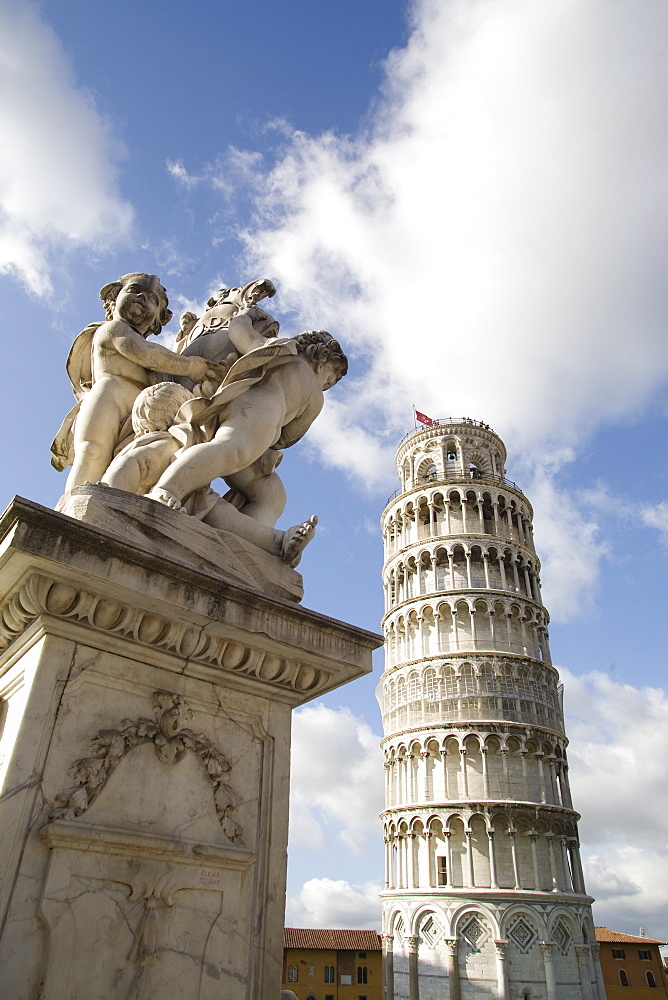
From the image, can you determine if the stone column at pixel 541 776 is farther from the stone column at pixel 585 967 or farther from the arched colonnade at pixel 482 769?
the stone column at pixel 585 967

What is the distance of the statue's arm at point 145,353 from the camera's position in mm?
3717

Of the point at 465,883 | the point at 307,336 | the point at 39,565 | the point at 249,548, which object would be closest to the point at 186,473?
the point at 249,548

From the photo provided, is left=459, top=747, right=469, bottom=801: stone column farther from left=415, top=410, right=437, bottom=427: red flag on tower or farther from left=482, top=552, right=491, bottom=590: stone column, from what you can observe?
left=415, top=410, right=437, bottom=427: red flag on tower

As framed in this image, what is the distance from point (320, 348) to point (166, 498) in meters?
1.57

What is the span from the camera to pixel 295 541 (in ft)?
11.0

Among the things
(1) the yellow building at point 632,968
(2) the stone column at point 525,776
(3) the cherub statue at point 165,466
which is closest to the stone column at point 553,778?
(2) the stone column at point 525,776

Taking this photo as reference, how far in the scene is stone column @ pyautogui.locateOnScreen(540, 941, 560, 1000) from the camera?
3269 cm

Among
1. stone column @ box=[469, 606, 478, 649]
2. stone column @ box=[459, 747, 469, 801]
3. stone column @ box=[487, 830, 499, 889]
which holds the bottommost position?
stone column @ box=[487, 830, 499, 889]

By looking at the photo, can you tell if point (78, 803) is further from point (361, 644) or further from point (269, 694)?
point (361, 644)

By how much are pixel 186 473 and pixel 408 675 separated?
40.4 m

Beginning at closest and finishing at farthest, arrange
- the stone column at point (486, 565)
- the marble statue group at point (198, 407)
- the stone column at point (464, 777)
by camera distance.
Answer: the marble statue group at point (198, 407) → the stone column at point (464, 777) → the stone column at point (486, 565)

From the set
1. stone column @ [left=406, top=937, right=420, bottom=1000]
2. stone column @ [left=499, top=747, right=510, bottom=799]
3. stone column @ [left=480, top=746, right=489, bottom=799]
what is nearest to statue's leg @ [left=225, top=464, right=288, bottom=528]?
stone column @ [left=480, top=746, right=489, bottom=799]

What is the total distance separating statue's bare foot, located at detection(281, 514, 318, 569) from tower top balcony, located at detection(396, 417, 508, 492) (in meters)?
44.4

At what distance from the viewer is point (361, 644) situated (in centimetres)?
312
